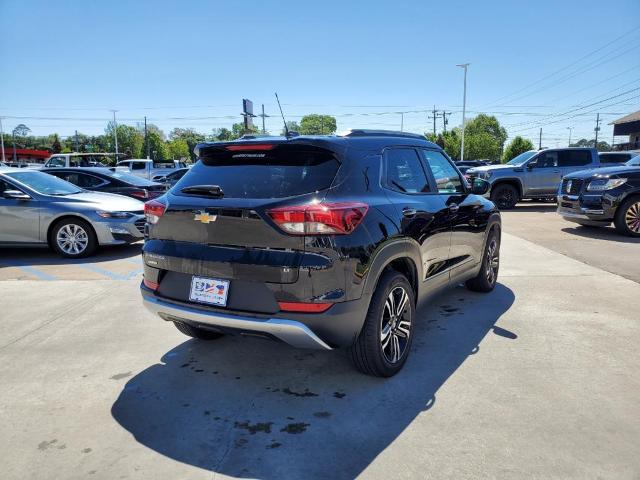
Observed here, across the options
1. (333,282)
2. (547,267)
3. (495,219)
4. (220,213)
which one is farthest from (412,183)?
(547,267)

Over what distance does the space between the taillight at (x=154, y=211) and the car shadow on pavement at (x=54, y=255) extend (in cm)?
482

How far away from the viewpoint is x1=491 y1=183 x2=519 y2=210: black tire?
15570mm

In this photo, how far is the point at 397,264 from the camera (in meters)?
3.49

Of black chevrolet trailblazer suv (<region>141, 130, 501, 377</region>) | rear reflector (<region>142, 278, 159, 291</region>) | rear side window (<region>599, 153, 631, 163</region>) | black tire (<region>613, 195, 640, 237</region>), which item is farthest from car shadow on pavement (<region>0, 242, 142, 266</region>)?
rear side window (<region>599, 153, 631, 163</region>)

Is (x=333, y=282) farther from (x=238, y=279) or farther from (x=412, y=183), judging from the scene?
(x=412, y=183)

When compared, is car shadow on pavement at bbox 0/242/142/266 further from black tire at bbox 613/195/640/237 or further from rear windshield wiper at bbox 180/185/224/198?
black tire at bbox 613/195/640/237

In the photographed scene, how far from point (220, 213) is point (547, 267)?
563 cm

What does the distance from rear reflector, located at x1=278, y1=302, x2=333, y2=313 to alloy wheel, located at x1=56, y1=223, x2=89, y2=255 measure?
20.1 ft

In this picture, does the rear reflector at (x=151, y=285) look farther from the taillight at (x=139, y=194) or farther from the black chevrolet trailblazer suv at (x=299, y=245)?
the taillight at (x=139, y=194)

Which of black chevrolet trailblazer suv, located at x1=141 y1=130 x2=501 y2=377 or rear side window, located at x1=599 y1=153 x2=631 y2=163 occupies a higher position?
rear side window, located at x1=599 y1=153 x2=631 y2=163

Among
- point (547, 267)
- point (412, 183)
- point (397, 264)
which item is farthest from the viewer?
point (547, 267)

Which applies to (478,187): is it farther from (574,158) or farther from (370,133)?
(574,158)

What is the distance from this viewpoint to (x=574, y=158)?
1562cm

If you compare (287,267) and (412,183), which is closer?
(287,267)
